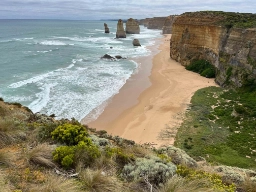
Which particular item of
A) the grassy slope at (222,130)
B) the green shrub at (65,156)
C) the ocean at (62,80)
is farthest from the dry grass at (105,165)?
the ocean at (62,80)

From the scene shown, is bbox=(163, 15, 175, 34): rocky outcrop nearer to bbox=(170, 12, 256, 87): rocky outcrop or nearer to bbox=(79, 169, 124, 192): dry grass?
bbox=(170, 12, 256, 87): rocky outcrop

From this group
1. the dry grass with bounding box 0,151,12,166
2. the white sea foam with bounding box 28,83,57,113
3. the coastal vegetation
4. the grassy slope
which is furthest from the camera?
the white sea foam with bounding box 28,83,57,113

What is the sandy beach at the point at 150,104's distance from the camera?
16763 millimetres

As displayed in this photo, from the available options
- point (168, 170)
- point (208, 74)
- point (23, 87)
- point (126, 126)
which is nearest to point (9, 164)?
point (168, 170)

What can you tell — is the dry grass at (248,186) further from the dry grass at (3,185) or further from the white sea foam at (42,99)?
the white sea foam at (42,99)

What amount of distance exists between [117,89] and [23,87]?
1016cm

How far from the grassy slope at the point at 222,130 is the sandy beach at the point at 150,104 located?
106 centimetres

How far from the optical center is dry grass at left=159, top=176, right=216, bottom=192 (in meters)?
4.65

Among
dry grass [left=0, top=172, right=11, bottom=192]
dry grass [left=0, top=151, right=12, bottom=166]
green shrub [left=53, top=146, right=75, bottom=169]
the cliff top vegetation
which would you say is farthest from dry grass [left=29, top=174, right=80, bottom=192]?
the cliff top vegetation

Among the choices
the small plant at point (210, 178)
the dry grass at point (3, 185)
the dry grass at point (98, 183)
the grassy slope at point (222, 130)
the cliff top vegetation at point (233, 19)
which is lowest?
the grassy slope at point (222, 130)

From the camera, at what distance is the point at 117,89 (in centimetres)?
2595

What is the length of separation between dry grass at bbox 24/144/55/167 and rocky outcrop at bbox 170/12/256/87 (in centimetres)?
2170

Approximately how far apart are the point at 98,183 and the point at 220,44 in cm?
2750

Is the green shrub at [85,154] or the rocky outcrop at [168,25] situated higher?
the rocky outcrop at [168,25]
